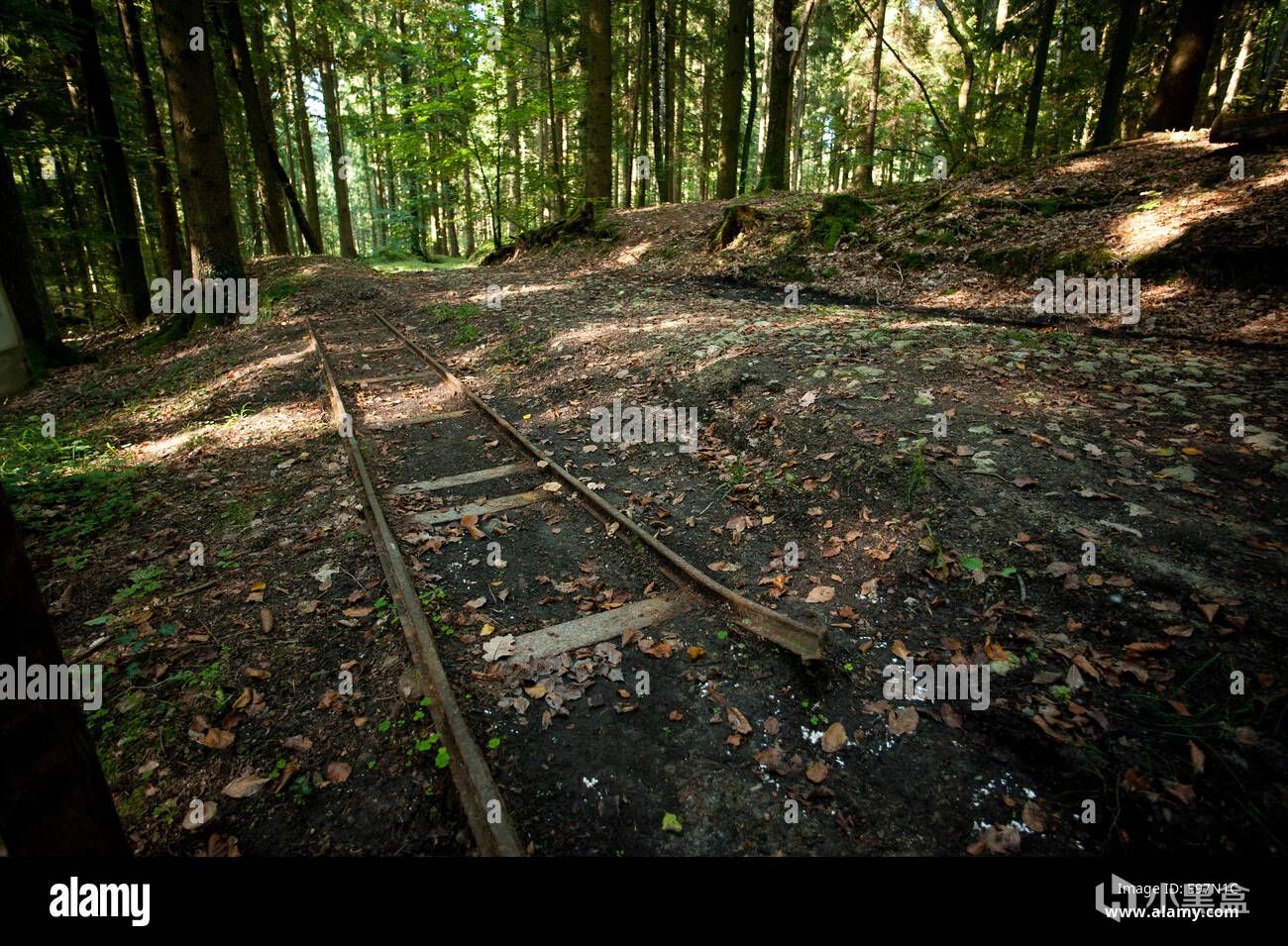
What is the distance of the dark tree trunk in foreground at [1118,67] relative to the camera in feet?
42.6

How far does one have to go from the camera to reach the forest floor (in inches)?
115

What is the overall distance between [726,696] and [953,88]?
28.3m

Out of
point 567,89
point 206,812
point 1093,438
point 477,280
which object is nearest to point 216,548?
point 206,812

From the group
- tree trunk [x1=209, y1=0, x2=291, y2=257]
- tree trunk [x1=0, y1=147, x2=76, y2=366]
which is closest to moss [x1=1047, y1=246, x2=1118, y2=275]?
tree trunk [x1=0, y1=147, x2=76, y2=366]

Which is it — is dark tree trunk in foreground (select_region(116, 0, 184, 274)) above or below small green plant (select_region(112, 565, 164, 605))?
above

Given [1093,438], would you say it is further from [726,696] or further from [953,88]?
[953,88]

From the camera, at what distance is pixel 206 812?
9.66 ft

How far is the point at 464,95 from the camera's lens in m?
19.7
